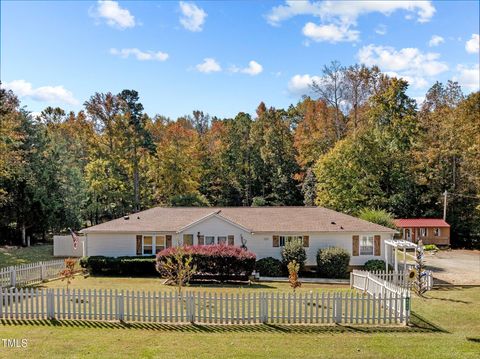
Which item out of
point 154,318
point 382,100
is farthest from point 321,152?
point 154,318

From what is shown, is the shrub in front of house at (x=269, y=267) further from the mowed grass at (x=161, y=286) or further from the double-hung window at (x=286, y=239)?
the mowed grass at (x=161, y=286)

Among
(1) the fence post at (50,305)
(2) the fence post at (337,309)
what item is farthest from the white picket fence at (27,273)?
(2) the fence post at (337,309)

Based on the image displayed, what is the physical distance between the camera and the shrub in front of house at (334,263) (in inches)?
1075

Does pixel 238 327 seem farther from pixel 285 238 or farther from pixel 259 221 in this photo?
pixel 259 221

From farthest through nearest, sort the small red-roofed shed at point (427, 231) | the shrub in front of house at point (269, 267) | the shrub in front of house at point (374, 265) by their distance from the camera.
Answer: the small red-roofed shed at point (427, 231) < the shrub in front of house at point (374, 265) < the shrub in front of house at point (269, 267)

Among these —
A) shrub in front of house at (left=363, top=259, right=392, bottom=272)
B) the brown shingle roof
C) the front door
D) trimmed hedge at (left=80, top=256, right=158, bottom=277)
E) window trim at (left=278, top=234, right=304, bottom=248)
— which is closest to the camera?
trimmed hedge at (left=80, top=256, right=158, bottom=277)

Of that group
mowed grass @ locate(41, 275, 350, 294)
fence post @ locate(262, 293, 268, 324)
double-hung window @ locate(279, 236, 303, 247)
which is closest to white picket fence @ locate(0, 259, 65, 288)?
mowed grass @ locate(41, 275, 350, 294)

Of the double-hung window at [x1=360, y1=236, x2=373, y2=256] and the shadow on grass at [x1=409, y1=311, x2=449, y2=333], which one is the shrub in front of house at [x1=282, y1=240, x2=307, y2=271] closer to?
the double-hung window at [x1=360, y1=236, x2=373, y2=256]

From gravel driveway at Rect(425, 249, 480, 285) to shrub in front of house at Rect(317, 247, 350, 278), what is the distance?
16.4 ft

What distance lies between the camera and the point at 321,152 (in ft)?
176

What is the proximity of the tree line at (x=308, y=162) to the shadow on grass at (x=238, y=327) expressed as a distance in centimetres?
2692

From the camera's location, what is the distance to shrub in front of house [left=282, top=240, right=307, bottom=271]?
27.7m

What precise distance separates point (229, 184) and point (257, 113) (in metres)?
11.2

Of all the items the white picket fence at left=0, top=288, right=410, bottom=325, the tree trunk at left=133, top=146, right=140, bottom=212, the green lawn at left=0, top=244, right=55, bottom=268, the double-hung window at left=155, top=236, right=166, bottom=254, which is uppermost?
the tree trunk at left=133, top=146, right=140, bottom=212
